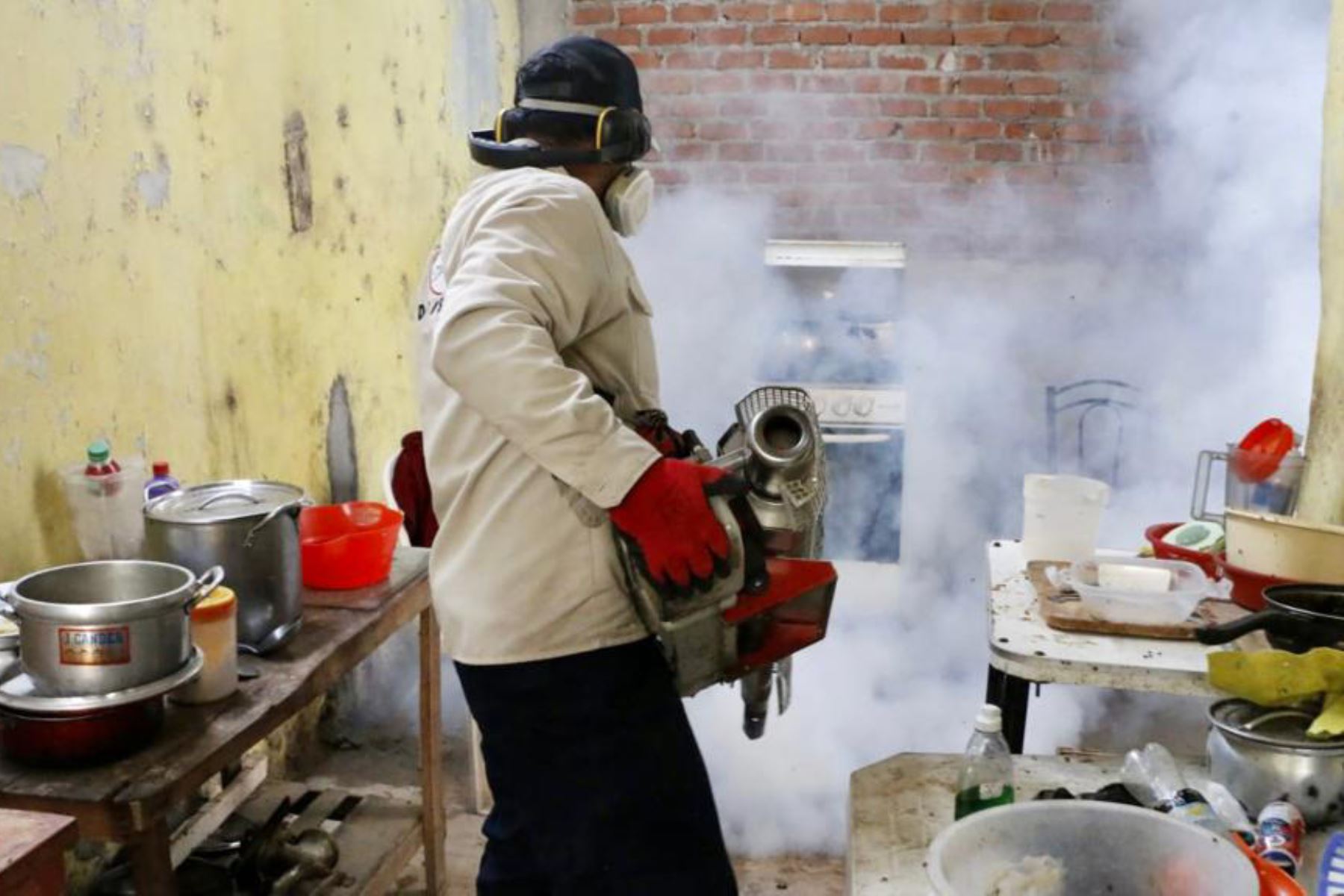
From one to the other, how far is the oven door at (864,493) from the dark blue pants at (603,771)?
261 cm

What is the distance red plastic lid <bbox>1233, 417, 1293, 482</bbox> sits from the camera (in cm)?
273

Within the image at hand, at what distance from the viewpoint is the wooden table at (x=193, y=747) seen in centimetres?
156

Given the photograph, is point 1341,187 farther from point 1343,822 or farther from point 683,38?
point 683,38

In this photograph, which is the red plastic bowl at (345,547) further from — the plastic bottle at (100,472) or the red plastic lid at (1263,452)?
the red plastic lid at (1263,452)

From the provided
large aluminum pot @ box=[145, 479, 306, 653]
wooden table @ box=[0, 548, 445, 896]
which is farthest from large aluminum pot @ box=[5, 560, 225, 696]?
large aluminum pot @ box=[145, 479, 306, 653]

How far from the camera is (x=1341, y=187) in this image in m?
2.61

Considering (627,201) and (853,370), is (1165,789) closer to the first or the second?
(627,201)

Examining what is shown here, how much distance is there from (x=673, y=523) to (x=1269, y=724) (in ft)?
3.07

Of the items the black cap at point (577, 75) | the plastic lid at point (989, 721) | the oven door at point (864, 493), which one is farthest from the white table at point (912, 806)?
the oven door at point (864, 493)

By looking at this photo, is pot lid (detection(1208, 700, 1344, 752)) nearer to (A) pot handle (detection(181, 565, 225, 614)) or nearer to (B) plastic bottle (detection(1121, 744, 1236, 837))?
(B) plastic bottle (detection(1121, 744, 1236, 837))

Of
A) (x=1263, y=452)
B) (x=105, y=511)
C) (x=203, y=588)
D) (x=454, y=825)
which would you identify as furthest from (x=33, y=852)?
(x=1263, y=452)

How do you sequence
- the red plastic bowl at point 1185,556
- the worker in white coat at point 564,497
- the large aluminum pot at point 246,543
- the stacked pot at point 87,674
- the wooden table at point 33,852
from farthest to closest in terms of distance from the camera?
1. the red plastic bowl at point 1185,556
2. the large aluminum pot at point 246,543
3. the worker in white coat at point 564,497
4. the stacked pot at point 87,674
5. the wooden table at point 33,852

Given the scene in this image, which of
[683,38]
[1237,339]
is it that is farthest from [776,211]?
[1237,339]

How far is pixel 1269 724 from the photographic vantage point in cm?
172
